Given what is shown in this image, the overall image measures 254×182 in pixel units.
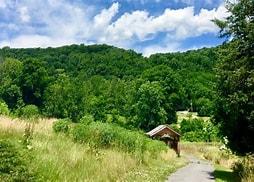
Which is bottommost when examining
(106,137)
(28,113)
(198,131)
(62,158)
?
(62,158)

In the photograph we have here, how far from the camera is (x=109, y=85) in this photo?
12850cm

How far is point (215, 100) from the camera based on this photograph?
109 ft

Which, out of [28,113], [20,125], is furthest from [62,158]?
[28,113]

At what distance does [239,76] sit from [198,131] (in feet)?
248

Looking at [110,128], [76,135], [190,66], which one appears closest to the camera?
[76,135]

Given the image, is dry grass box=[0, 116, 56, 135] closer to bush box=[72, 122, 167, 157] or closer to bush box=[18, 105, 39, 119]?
bush box=[18, 105, 39, 119]

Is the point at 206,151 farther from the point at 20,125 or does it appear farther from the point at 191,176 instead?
the point at 20,125

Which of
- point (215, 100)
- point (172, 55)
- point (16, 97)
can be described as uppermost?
point (172, 55)

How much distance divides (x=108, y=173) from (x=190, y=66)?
12873 cm

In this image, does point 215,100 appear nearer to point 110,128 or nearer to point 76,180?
point 110,128

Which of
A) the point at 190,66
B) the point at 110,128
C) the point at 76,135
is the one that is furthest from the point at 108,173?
the point at 190,66

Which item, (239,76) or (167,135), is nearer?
(239,76)

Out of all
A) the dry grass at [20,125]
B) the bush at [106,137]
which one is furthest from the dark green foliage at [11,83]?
the dry grass at [20,125]

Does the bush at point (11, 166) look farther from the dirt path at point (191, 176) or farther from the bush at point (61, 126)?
the dirt path at point (191, 176)
